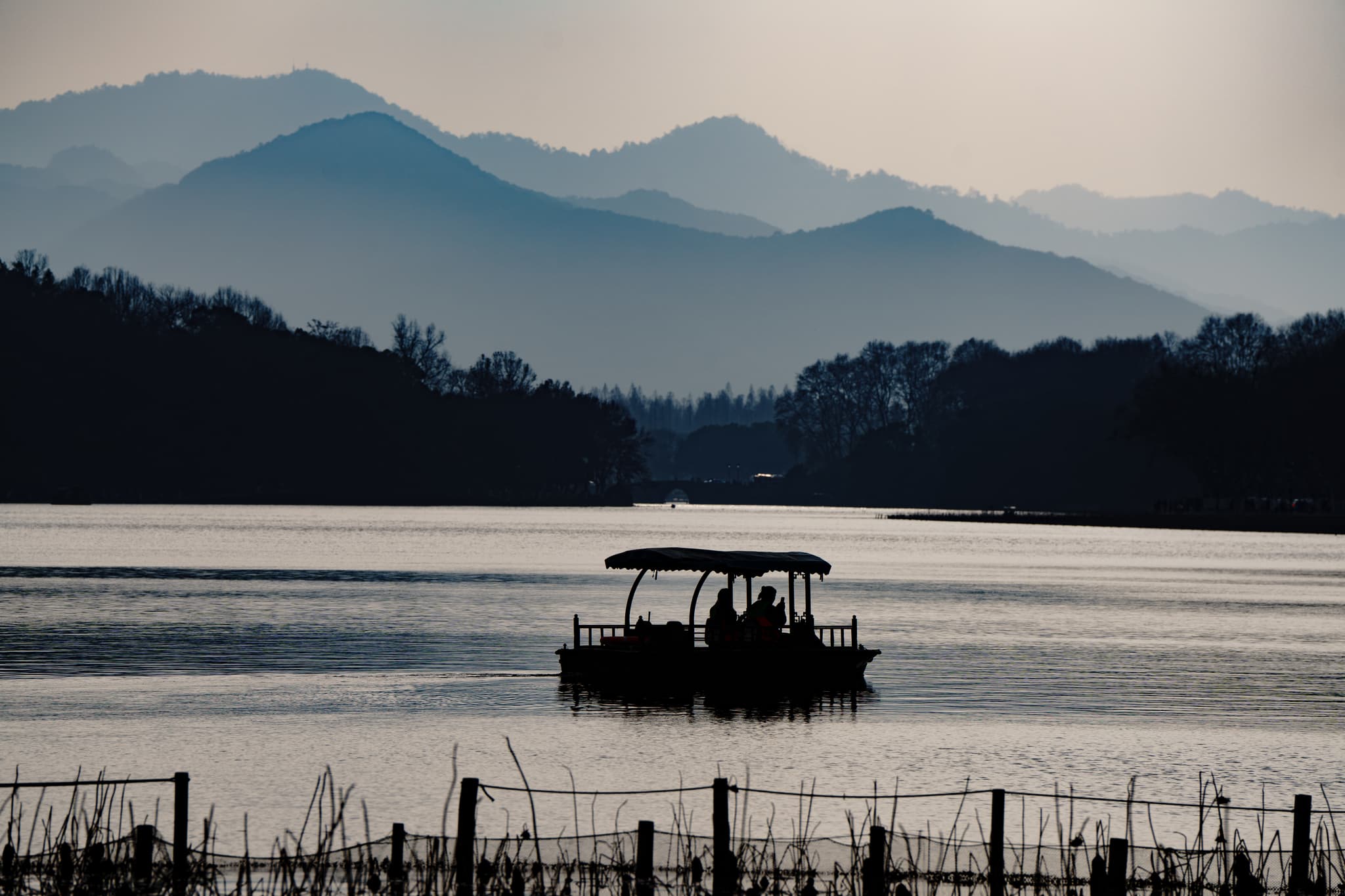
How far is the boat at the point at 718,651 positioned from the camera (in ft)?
172

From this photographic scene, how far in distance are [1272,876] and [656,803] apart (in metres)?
13.0

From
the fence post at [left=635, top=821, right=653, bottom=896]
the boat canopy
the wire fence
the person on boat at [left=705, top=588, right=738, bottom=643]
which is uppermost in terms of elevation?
the boat canopy

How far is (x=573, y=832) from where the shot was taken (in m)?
31.9

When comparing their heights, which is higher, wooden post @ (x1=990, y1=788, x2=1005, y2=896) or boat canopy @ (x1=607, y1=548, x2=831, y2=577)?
boat canopy @ (x1=607, y1=548, x2=831, y2=577)

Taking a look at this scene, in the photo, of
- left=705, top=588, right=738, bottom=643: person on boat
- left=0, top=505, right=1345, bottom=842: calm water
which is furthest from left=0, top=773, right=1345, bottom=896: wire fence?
left=705, top=588, right=738, bottom=643: person on boat

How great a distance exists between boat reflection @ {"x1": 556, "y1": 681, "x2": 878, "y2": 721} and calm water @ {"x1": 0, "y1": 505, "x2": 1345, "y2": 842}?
0.87ft

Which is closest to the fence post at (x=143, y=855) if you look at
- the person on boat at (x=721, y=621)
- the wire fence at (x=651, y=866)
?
the wire fence at (x=651, y=866)

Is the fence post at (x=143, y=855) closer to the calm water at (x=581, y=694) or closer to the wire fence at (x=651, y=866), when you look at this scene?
the wire fence at (x=651, y=866)

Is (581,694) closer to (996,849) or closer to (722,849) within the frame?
(996,849)

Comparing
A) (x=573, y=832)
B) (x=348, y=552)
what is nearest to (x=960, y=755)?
(x=573, y=832)

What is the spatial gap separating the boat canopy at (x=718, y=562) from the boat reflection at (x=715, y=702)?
3.76 meters

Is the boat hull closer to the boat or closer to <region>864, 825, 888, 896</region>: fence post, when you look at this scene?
the boat

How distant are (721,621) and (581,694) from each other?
4.89m

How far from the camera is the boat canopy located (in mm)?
53000
